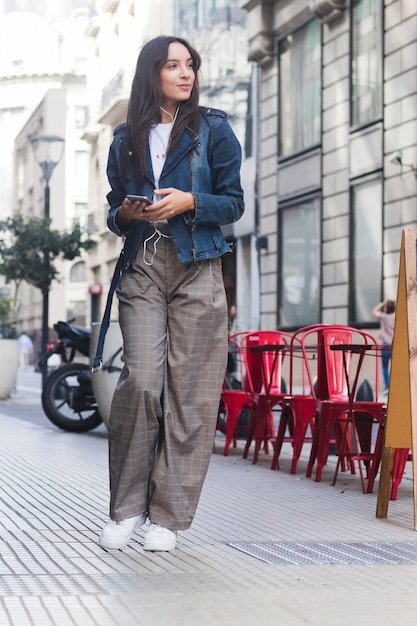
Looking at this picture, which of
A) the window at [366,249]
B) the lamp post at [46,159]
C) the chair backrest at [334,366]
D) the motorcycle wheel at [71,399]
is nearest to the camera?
the chair backrest at [334,366]

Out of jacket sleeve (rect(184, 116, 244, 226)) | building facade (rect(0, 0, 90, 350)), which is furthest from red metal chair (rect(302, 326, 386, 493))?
building facade (rect(0, 0, 90, 350))

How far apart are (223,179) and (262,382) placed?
15.6 feet

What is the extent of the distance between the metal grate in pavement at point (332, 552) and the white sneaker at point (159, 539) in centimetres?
31

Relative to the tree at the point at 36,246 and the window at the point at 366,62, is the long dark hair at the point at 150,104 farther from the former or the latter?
the tree at the point at 36,246

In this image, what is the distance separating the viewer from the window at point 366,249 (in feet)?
66.3

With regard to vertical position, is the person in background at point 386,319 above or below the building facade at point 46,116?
below

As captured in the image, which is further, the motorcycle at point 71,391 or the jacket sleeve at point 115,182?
the motorcycle at point 71,391

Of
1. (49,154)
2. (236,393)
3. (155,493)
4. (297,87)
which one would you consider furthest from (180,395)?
(297,87)

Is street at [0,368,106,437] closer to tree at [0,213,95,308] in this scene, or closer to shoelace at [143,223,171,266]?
tree at [0,213,95,308]

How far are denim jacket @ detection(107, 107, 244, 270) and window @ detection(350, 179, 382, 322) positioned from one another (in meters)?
15.0

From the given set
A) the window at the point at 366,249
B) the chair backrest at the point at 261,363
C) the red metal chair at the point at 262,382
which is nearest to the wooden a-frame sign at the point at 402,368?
the red metal chair at the point at 262,382

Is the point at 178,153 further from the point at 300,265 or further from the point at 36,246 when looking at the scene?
the point at 36,246

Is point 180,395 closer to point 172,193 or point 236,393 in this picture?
point 172,193

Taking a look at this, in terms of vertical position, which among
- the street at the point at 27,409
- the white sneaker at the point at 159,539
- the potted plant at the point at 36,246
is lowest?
the street at the point at 27,409
